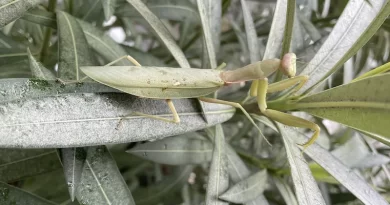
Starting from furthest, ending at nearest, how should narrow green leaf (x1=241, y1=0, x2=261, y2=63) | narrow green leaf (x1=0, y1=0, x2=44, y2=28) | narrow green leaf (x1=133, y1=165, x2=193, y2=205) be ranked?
1. narrow green leaf (x1=133, y1=165, x2=193, y2=205)
2. narrow green leaf (x1=241, y1=0, x2=261, y2=63)
3. narrow green leaf (x1=0, y1=0, x2=44, y2=28)

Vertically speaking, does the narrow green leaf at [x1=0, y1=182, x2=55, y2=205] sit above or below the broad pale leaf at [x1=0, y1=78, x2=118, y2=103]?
below

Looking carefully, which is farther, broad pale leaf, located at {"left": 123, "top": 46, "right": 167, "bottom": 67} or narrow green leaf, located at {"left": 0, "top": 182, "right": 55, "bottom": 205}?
broad pale leaf, located at {"left": 123, "top": 46, "right": 167, "bottom": 67}

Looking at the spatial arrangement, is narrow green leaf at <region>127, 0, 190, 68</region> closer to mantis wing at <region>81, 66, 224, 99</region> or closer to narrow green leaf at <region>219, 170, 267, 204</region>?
mantis wing at <region>81, 66, 224, 99</region>

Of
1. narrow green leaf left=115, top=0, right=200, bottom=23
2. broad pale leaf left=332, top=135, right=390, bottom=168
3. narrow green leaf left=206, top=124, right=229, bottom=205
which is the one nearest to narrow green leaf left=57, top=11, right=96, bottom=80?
narrow green leaf left=115, top=0, right=200, bottom=23

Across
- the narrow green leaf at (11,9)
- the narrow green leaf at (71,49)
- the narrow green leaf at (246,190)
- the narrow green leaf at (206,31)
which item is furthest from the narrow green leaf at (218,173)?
the narrow green leaf at (11,9)

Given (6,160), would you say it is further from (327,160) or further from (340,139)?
(340,139)

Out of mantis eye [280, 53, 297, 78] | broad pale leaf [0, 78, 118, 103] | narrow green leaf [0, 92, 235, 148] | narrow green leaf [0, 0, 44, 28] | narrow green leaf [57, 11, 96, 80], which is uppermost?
narrow green leaf [0, 0, 44, 28]
